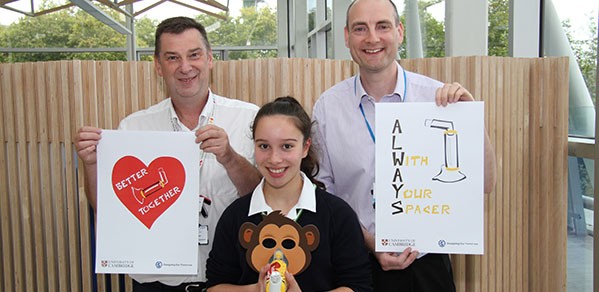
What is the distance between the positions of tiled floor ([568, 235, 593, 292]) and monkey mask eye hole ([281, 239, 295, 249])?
2019 millimetres

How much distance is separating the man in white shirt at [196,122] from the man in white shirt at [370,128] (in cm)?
35

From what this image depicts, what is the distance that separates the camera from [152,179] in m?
2.08

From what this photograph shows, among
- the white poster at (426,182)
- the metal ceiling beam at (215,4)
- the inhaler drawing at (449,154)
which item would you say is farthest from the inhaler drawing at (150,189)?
the metal ceiling beam at (215,4)

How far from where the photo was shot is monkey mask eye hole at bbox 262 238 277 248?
5.90 ft

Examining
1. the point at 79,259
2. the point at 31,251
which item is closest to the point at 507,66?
the point at 79,259

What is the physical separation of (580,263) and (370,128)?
1.84 m

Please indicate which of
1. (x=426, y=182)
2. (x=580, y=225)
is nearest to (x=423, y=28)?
(x=580, y=225)

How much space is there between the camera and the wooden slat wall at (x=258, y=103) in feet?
10.1

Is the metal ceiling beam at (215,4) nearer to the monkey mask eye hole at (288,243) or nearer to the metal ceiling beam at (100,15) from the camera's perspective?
the metal ceiling beam at (100,15)

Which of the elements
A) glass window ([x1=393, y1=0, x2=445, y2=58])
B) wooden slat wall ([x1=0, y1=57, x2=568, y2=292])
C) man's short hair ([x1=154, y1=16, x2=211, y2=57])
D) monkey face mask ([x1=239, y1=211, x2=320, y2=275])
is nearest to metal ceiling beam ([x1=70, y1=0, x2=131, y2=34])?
wooden slat wall ([x1=0, y1=57, x2=568, y2=292])

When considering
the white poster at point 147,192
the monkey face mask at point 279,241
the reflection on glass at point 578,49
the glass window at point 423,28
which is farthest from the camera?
the glass window at point 423,28

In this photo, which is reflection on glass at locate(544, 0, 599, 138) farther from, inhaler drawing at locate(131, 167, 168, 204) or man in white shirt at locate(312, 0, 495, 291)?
inhaler drawing at locate(131, 167, 168, 204)

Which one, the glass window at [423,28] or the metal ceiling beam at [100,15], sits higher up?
the metal ceiling beam at [100,15]

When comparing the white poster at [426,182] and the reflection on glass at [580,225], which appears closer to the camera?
the white poster at [426,182]
